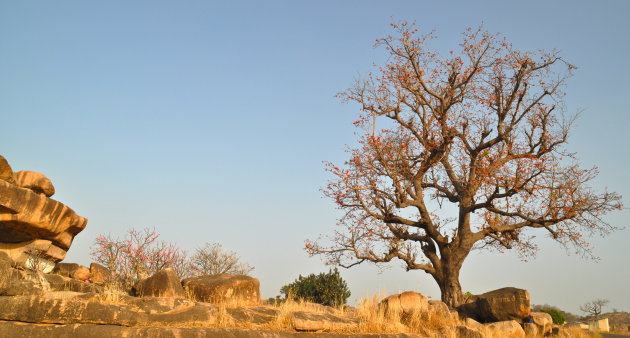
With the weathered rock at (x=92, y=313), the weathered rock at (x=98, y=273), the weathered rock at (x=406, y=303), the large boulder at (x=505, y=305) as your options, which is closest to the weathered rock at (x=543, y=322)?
the large boulder at (x=505, y=305)

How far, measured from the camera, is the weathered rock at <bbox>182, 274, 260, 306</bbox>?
13.4 metres

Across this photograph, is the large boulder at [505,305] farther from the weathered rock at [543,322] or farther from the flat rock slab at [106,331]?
the flat rock slab at [106,331]

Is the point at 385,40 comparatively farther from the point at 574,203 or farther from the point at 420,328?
the point at 420,328

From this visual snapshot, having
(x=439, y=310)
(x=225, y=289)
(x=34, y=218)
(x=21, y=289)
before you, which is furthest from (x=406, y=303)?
(x=34, y=218)

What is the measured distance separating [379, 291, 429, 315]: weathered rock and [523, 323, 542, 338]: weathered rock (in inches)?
164

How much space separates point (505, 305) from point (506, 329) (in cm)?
148

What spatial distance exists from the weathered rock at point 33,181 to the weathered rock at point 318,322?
13.6m

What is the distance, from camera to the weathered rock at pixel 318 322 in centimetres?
1176

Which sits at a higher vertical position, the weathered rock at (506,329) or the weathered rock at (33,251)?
the weathered rock at (33,251)

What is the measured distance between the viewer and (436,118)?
20.9 meters

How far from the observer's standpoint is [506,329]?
1605 cm

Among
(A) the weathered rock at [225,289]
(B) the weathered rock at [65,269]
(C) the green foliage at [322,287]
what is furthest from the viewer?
(C) the green foliage at [322,287]

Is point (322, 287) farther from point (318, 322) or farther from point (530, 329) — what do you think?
point (318, 322)

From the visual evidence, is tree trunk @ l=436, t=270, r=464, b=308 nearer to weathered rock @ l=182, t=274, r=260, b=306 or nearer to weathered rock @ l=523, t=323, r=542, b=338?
weathered rock @ l=523, t=323, r=542, b=338
